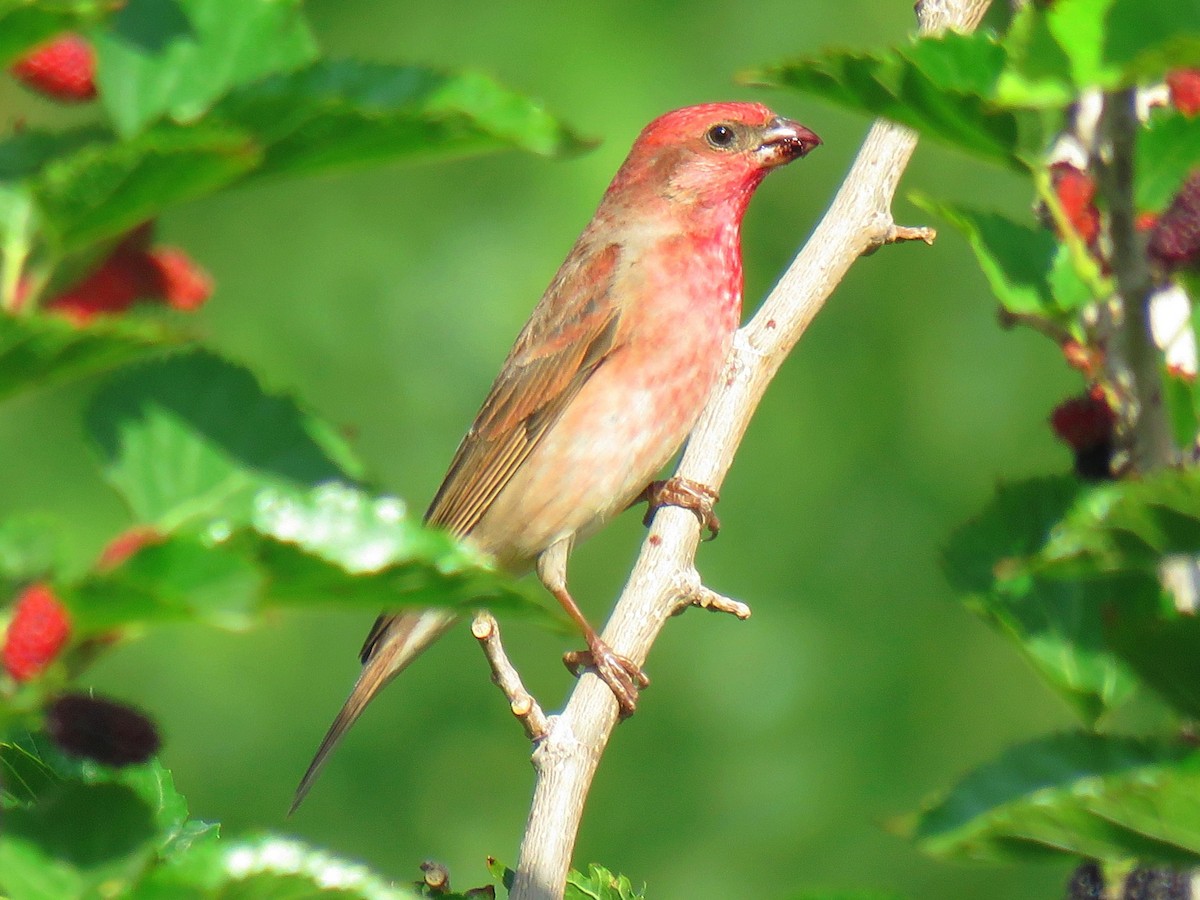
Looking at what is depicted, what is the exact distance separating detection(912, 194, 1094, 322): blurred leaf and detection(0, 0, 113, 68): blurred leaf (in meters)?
1.11

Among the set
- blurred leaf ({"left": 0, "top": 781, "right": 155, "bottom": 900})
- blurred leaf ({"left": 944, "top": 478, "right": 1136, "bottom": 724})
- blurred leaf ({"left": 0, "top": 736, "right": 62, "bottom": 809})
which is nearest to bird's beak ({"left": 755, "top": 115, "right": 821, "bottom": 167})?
blurred leaf ({"left": 944, "top": 478, "right": 1136, "bottom": 724})

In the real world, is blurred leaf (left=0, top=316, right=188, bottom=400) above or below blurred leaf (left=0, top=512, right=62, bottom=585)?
above

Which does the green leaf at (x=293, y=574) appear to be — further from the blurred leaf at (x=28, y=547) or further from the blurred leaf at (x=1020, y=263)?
the blurred leaf at (x=1020, y=263)

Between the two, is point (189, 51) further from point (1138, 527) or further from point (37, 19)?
point (1138, 527)

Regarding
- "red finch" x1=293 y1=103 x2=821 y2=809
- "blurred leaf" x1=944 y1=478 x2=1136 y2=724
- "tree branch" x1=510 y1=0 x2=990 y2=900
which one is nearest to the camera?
"blurred leaf" x1=944 y1=478 x2=1136 y2=724

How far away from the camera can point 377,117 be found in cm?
145

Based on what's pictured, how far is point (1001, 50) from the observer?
169 cm

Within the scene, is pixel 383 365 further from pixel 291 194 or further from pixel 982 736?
pixel 982 736

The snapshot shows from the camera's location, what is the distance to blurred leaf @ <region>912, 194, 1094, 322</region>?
2.16 m

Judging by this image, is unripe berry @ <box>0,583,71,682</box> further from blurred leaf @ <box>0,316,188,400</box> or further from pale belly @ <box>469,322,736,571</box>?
pale belly @ <box>469,322,736,571</box>

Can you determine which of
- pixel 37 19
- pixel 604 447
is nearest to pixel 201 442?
pixel 37 19

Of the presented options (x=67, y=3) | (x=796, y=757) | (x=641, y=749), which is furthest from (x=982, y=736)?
(x=67, y=3)

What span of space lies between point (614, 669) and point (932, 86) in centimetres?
234

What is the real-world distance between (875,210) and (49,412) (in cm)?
622
